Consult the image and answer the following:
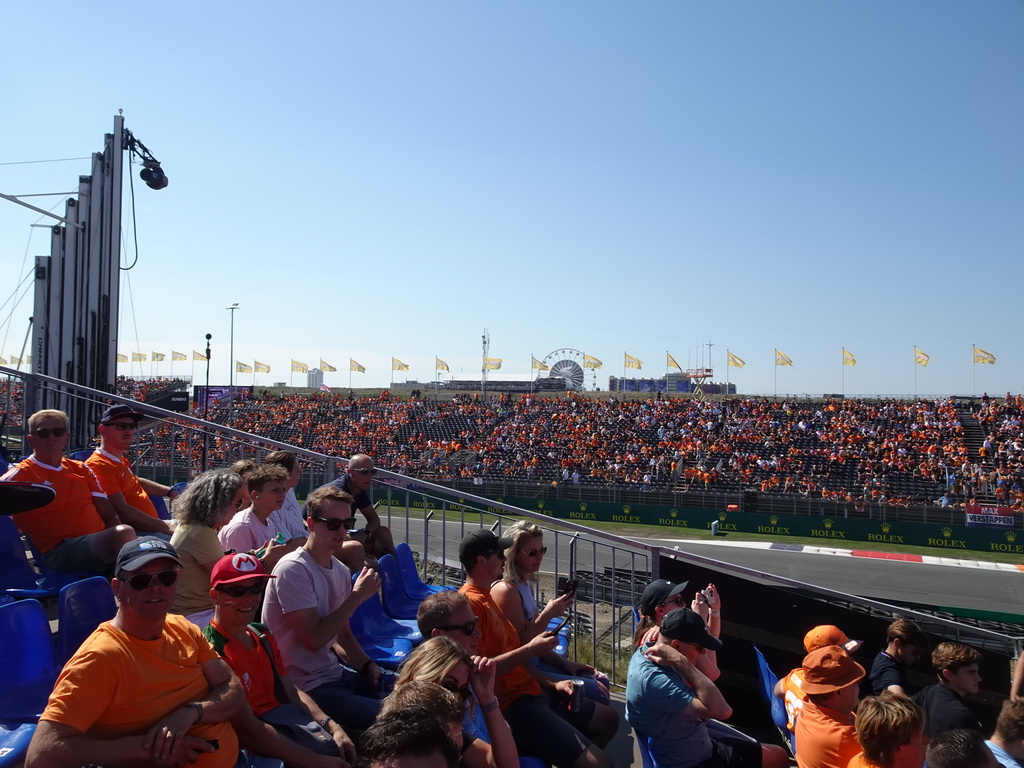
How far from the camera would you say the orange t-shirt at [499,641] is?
4004 millimetres

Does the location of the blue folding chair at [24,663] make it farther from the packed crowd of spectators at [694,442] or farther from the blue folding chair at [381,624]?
the packed crowd of spectators at [694,442]

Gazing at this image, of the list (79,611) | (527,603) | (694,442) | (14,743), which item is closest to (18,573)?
(79,611)

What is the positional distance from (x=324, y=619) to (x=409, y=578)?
7.89 feet

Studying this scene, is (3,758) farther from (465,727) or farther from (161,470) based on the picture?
(161,470)

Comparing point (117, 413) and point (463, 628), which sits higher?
point (117, 413)

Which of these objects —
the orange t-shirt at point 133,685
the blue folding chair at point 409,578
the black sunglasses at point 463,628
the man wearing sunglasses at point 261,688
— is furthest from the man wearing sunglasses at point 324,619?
the blue folding chair at point 409,578

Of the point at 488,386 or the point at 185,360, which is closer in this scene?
the point at 488,386

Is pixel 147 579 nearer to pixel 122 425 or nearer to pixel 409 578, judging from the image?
pixel 122 425

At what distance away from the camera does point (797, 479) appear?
3105 centimetres

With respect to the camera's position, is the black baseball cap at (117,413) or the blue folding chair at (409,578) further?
the blue folding chair at (409,578)

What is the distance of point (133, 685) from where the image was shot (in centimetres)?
267

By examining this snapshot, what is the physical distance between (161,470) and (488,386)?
54668mm

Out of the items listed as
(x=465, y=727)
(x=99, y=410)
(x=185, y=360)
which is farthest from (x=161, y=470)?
(x=185, y=360)

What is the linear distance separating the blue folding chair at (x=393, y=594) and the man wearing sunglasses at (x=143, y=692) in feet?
8.93
